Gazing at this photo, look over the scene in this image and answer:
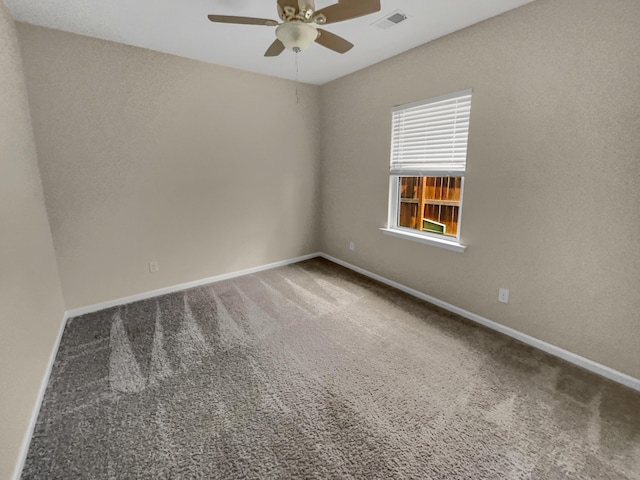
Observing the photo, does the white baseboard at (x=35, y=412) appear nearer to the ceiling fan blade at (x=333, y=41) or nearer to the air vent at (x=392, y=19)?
the ceiling fan blade at (x=333, y=41)

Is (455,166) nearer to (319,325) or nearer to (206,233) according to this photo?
(319,325)

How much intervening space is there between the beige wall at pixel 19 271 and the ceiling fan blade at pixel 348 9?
196 centimetres

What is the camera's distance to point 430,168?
113 inches

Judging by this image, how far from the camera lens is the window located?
103 inches

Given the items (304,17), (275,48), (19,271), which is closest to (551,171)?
(304,17)

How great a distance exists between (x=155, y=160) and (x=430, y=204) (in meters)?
2.89

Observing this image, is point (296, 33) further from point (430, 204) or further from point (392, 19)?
point (430, 204)

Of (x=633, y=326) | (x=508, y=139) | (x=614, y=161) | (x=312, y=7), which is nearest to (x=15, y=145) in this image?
(x=312, y=7)

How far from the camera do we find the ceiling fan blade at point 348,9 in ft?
5.11

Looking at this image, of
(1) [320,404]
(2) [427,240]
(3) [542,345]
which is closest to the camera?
(1) [320,404]

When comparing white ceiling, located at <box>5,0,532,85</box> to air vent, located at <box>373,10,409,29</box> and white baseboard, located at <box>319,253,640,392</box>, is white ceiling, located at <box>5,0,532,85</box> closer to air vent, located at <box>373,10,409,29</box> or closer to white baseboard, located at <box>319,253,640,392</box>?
air vent, located at <box>373,10,409,29</box>

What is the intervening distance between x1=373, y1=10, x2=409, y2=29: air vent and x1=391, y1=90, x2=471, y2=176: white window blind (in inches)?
28.8

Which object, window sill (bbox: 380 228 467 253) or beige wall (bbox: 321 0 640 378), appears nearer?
beige wall (bbox: 321 0 640 378)

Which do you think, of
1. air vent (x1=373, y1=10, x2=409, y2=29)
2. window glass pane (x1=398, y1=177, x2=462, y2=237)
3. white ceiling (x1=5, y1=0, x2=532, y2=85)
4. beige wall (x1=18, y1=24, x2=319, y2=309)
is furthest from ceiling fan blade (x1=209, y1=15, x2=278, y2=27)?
window glass pane (x1=398, y1=177, x2=462, y2=237)
